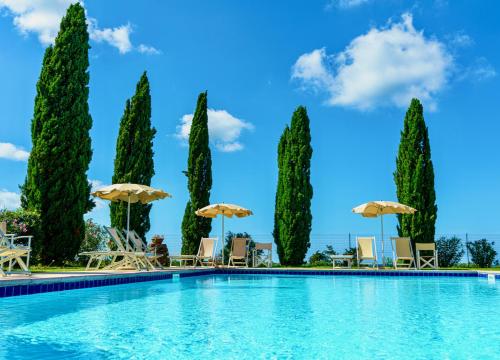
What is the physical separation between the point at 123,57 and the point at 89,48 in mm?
1418

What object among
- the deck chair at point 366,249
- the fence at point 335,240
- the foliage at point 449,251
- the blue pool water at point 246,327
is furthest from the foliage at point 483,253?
the blue pool water at point 246,327

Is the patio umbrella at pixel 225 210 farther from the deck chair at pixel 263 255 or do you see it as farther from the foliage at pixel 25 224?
the foliage at pixel 25 224

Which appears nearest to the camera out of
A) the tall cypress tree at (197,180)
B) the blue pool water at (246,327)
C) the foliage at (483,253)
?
the blue pool water at (246,327)

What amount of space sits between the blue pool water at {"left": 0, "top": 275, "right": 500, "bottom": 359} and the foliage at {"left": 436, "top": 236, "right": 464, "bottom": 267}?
11.5 m

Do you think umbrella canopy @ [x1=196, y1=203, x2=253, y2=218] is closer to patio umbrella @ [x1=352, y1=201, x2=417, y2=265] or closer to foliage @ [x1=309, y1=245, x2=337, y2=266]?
patio umbrella @ [x1=352, y1=201, x2=417, y2=265]

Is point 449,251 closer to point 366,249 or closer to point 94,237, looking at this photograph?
point 366,249

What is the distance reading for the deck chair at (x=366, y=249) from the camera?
14.6 m

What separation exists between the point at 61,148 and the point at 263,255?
7.64 meters

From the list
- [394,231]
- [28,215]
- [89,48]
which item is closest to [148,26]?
[89,48]

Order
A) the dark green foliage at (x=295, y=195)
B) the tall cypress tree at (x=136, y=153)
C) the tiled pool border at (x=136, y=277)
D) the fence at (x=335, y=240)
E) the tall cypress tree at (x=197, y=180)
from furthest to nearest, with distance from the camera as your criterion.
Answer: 1. the tall cypress tree at (x=197, y=180)
2. the dark green foliage at (x=295, y=195)
3. the fence at (x=335, y=240)
4. the tall cypress tree at (x=136, y=153)
5. the tiled pool border at (x=136, y=277)

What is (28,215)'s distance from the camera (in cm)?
1308

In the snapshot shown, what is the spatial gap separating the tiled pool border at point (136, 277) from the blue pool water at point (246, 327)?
183 millimetres

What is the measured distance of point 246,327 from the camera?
4.50m

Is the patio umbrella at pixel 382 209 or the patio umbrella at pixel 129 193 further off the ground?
the patio umbrella at pixel 129 193
